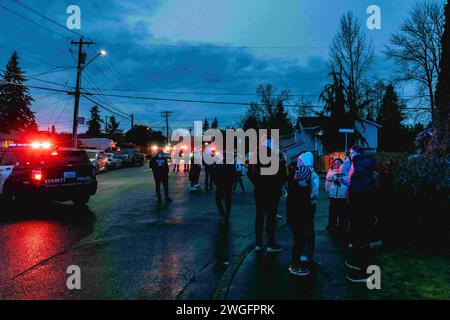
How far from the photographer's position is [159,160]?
1208cm

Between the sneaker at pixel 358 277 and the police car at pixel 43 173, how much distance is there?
26.6 feet

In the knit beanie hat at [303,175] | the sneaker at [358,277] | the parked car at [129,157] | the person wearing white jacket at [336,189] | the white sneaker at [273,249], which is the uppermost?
the parked car at [129,157]

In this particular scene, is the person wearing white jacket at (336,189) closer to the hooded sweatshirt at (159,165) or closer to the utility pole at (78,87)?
the hooded sweatshirt at (159,165)

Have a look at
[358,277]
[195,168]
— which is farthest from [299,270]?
[195,168]

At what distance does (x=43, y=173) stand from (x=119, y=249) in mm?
4705

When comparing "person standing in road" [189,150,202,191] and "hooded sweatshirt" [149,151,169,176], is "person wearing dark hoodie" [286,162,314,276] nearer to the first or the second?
"hooded sweatshirt" [149,151,169,176]

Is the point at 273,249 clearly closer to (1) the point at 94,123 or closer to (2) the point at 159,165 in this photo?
(2) the point at 159,165

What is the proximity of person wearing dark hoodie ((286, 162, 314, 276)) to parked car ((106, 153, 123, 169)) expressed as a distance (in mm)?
29735

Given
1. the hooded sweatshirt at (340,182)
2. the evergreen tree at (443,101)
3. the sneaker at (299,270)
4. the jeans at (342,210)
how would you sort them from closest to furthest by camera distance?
the sneaker at (299,270), the hooded sweatshirt at (340,182), the jeans at (342,210), the evergreen tree at (443,101)

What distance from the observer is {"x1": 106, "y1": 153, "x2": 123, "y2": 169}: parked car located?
33344 millimetres

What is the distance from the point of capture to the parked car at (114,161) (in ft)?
109

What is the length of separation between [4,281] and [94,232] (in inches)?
117

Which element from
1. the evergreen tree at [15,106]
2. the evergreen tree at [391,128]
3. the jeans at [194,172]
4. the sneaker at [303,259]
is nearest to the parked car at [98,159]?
the jeans at [194,172]

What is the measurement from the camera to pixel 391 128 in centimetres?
5081
